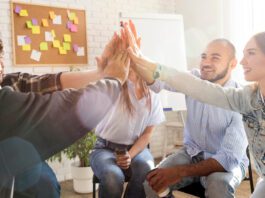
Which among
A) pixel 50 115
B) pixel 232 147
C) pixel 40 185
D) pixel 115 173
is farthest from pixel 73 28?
pixel 50 115

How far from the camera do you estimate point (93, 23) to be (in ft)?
12.0

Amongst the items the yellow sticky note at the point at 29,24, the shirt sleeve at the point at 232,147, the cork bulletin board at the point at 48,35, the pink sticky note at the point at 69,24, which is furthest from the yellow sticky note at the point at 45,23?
the shirt sleeve at the point at 232,147

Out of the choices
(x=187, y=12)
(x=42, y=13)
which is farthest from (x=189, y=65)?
(x=42, y=13)

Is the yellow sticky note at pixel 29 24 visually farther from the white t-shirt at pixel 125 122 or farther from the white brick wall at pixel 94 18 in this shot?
the white t-shirt at pixel 125 122

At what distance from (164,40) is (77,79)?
1.98 m

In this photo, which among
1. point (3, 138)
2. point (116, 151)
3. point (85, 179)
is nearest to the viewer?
point (3, 138)

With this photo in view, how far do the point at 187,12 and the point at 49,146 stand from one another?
3705 mm

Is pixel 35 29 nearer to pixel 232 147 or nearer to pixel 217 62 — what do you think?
pixel 217 62

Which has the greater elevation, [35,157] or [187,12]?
[187,12]

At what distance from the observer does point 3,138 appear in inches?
32.6

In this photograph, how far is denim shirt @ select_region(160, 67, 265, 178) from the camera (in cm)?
152

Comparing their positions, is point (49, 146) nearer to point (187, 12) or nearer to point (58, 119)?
point (58, 119)

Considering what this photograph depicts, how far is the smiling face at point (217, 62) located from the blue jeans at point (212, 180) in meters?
0.52

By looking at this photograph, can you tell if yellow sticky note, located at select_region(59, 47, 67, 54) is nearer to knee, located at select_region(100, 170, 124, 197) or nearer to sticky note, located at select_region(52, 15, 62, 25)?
sticky note, located at select_region(52, 15, 62, 25)
